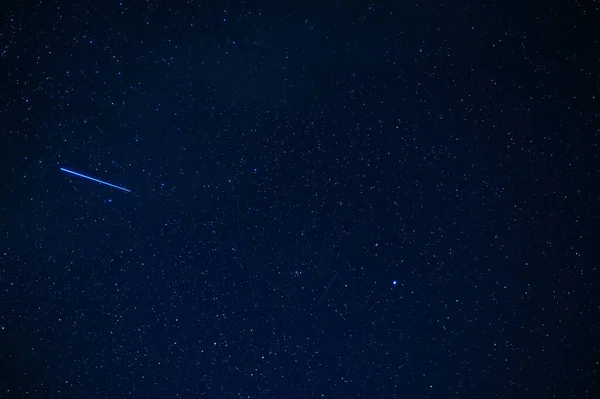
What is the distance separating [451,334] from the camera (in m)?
0.55

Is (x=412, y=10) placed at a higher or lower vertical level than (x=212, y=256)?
higher

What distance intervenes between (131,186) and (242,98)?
0.18 m

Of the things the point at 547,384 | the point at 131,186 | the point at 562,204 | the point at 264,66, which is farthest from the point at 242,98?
the point at 547,384

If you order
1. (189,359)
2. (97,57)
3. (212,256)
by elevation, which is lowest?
(189,359)

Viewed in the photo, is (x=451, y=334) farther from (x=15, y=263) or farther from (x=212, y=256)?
(x=15, y=263)

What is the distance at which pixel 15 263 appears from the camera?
58cm

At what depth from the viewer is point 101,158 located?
0.56 meters

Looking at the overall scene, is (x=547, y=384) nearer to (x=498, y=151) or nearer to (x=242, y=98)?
(x=498, y=151)

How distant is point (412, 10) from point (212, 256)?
0.39m

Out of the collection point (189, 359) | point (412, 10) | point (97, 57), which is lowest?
point (189, 359)

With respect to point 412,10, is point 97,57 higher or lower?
lower

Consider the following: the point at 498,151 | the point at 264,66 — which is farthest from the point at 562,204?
the point at 264,66

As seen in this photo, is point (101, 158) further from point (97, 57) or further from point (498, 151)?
point (498, 151)

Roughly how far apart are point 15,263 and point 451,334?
1.87 ft
